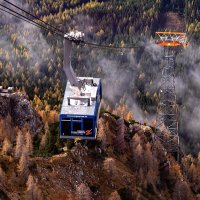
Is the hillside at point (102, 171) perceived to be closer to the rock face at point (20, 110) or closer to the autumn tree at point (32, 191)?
the autumn tree at point (32, 191)

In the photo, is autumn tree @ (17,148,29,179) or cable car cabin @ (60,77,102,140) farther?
autumn tree @ (17,148,29,179)

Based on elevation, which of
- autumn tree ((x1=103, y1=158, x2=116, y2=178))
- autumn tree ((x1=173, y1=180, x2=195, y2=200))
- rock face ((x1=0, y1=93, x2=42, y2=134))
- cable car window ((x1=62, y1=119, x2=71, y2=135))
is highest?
cable car window ((x1=62, y1=119, x2=71, y2=135))

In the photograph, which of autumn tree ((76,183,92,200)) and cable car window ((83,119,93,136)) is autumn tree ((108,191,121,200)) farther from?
cable car window ((83,119,93,136))

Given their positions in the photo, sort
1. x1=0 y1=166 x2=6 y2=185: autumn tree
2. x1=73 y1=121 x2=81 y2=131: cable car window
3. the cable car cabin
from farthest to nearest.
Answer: x1=0 y1=166 x2=6 y2=185: autumn tree → x1=73 y1=121 x2=81 y2=131: cable car window → the cable car cabin

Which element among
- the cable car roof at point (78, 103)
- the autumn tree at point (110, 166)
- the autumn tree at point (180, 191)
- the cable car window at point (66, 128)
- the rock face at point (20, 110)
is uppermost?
the cable car roof at point (78, 103)

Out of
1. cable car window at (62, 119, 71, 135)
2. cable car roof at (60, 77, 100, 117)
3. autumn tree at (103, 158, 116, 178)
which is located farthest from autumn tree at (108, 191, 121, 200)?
cable car roof at (60, 77, 100, 117)

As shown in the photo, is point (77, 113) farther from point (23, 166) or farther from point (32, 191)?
point (23, 166)

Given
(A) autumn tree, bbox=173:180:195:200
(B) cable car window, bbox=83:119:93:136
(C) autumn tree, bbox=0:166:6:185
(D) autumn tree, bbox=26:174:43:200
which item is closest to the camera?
(B) cable car window, bbox=83:119:93:136

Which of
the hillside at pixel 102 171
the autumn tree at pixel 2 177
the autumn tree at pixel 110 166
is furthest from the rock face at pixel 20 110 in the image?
the autumn tree at pixel 2 177

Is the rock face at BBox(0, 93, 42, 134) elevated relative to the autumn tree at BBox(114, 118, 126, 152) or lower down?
elevated
